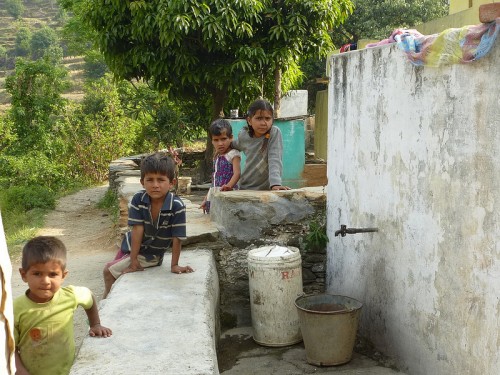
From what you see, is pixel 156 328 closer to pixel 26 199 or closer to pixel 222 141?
pixel 222 141

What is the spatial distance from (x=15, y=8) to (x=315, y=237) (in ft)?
210

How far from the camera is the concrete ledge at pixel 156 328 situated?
265 cm

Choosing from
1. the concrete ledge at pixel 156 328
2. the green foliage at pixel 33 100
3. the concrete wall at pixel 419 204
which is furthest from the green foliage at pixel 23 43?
the concrete ledge at pixel 156 328

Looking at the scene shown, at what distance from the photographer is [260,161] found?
5.43 metres

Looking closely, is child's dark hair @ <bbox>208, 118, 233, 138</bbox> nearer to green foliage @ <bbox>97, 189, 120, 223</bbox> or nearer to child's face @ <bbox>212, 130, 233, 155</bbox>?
child's face @ <bbox>212, 130, 233, 155</bbox>

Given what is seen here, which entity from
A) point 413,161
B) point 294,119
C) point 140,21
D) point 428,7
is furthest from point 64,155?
point 413,161

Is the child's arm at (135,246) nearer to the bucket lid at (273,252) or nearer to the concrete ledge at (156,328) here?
the concrete ledge at (156,328)

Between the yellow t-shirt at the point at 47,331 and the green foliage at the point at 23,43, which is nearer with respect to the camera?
the yellow t-shirt at the point at 47,331

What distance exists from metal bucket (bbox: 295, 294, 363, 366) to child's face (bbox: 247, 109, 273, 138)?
1.58 meters

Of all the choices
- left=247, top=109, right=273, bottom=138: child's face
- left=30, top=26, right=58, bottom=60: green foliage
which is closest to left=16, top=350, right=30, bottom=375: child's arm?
left=247, top=109, right=273, bottom=138: child's face

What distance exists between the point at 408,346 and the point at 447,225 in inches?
37.8

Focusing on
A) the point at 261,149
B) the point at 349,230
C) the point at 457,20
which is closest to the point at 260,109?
the point at 261,149

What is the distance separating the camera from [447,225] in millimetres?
3635

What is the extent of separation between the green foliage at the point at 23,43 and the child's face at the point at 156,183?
168ft
